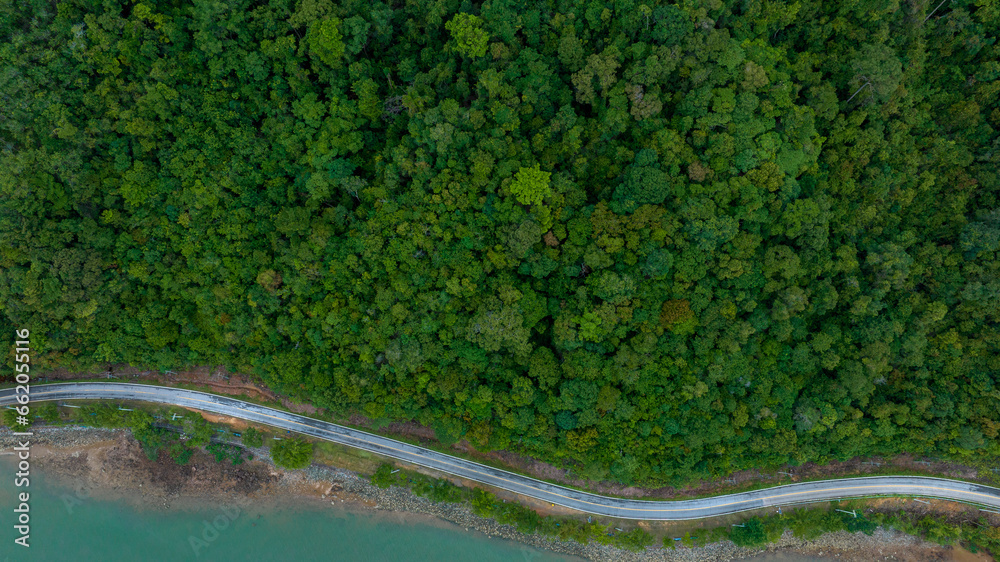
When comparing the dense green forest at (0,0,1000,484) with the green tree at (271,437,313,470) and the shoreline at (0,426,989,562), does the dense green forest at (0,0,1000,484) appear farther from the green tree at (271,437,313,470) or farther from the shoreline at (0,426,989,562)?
the shoreline at (0,426,989,562)

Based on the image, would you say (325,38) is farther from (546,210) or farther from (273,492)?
(273,492)

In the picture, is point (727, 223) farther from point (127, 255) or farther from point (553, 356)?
point (127, 255)

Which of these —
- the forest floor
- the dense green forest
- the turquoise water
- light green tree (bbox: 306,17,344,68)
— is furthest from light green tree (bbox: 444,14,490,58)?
the turquoise water

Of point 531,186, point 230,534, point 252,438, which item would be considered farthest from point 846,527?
point 230,534

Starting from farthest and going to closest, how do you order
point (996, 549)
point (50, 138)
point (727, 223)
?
point (996, 549), point (50, 138), point (727, 223)

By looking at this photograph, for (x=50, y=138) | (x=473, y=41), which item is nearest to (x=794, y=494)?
(x=473, y=41)

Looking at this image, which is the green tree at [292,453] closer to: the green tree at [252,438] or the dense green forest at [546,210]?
the green tree at [252,438]
